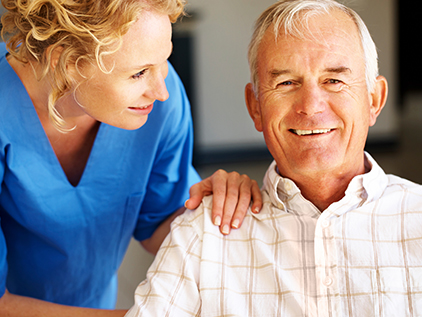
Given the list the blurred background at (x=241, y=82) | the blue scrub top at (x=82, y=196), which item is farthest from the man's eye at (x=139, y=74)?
the blurred background at (x=241, y=82)

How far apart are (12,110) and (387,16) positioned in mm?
5481

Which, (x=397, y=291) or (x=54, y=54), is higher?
(x=54, y=54)

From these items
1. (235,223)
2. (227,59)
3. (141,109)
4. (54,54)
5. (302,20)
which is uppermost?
(227,59)

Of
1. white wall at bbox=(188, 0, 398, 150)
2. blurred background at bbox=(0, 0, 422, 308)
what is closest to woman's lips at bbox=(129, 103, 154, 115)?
blurred background at bbox=(0, 0, 422, 308)

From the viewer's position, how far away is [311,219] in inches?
48.5

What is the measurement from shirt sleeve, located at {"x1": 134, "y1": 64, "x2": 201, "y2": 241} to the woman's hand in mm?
305

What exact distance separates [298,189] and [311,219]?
0.10 metres

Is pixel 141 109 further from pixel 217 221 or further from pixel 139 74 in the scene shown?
pixel 217 221

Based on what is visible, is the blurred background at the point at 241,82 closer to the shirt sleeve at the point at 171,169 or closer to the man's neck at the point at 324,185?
the shirt sleeve at the point at 171,169

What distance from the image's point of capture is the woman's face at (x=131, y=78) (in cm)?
112

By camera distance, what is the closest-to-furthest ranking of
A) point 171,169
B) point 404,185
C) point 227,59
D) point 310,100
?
point 310,100, point 404,185, point 171,169, point 227,59

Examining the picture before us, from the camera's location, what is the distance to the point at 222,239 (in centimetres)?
125

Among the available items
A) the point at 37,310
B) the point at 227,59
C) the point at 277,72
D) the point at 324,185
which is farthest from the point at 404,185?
the point at 227,59

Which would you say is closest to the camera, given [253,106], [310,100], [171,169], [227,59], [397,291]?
[397,291]
